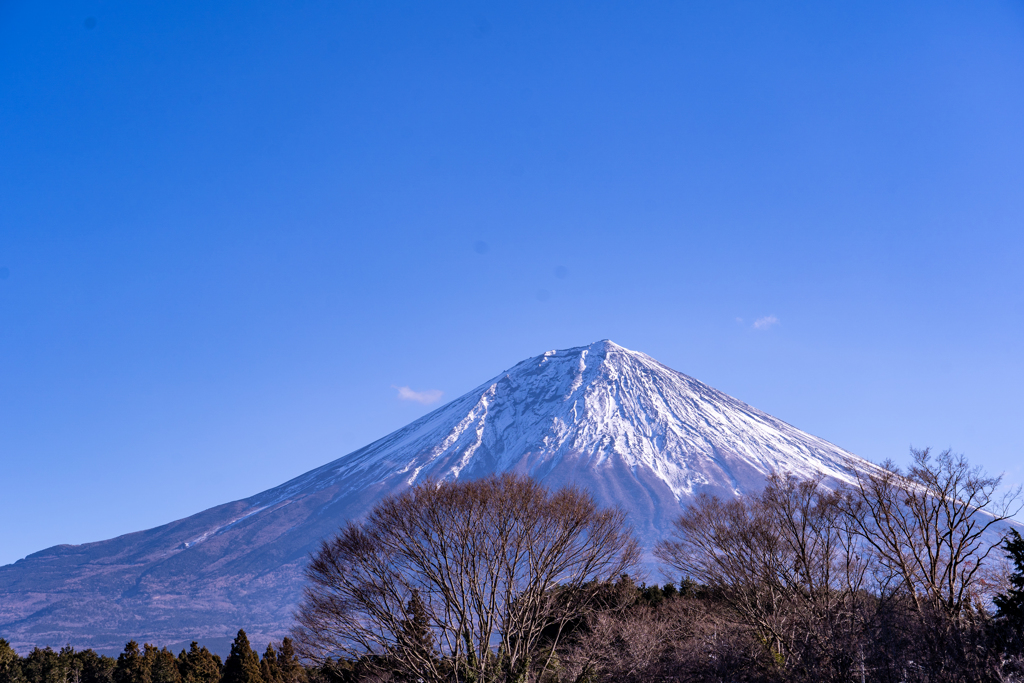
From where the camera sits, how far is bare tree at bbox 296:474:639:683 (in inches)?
917

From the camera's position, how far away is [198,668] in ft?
136

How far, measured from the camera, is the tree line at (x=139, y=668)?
37.7 m

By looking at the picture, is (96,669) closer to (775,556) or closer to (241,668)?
(241,668)

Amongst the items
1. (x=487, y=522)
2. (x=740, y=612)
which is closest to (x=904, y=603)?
(x=740, y=612)

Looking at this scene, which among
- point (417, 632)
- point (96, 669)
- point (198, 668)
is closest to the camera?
point (417, 632)

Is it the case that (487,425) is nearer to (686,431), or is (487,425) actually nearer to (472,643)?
(686,431)

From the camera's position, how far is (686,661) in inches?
867

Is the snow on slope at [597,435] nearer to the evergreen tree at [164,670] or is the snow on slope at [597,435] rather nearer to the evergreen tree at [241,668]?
the evergreen tree at [241,668]

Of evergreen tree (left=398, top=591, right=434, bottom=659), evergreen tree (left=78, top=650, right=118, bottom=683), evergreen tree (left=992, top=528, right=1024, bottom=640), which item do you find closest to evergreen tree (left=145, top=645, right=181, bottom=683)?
evergreen tree (left=78, top=650, right=118, bottom=683)

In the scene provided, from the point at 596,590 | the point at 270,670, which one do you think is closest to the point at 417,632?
the point at 596,590

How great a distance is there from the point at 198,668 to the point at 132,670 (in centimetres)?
329

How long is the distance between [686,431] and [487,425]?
148ft

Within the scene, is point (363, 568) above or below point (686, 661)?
above

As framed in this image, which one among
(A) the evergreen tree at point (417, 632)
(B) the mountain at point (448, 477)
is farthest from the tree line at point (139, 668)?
(B) the mountain at point (448, 477)
